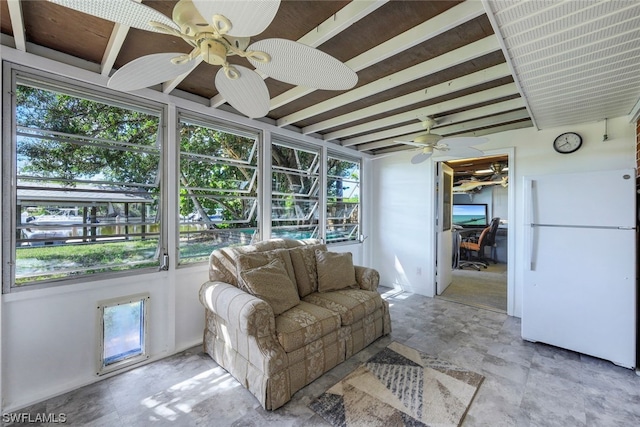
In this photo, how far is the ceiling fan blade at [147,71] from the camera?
1.21m

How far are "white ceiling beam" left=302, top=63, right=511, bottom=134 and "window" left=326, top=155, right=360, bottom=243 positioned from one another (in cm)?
109

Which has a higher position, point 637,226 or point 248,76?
point 248,76

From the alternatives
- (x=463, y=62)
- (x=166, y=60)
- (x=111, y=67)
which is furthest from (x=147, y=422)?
(x=463, y=62)

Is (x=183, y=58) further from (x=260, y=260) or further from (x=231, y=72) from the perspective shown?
(x=260, y=260)

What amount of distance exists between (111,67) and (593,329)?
4538 mm

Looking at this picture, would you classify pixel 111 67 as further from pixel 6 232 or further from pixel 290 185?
pixel 290 185

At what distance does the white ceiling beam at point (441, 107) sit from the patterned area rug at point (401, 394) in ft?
7.79

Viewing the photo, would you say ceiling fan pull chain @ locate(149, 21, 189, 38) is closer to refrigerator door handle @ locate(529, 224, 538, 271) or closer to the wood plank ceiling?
the wood plank ceiling

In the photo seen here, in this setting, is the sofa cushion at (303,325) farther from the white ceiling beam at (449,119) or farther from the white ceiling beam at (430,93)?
the white ceiling beam at (449,119)

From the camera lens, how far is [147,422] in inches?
65.2

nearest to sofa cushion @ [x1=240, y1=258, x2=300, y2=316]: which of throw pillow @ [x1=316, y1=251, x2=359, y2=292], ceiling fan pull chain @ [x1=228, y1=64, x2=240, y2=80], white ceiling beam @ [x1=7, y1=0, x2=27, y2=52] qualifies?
throw pillow @ [x1=316, y1=251, x2=359, y2=292]

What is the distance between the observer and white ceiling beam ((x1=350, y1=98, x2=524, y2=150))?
103 inches

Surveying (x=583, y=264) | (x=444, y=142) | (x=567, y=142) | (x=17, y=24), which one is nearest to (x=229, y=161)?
(x=17, y=24)

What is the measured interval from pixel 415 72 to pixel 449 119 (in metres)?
1.25
